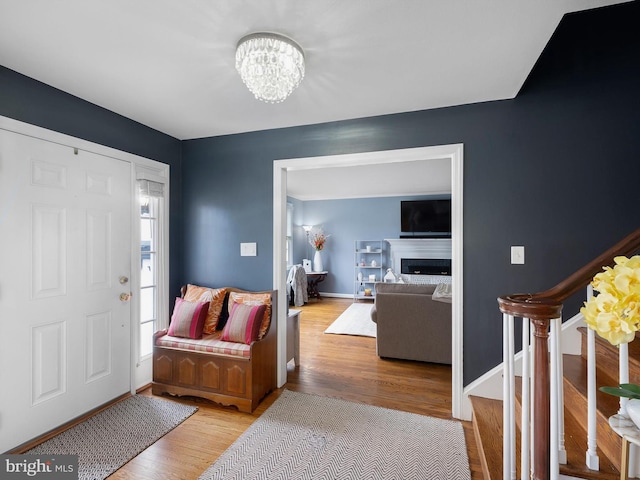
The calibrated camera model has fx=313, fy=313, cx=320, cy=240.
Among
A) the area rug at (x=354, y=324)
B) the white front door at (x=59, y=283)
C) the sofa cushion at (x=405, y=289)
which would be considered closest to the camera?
the white front door at (x=59, y=283)

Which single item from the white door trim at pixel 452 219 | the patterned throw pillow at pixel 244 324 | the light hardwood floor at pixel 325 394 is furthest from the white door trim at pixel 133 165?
the white door trim at pixel 452 219

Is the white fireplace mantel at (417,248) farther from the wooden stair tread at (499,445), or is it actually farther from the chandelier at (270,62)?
the chandelier at (270,62)

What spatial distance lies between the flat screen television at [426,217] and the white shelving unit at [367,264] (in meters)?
0.80

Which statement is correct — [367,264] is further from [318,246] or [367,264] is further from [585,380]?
[585,380]

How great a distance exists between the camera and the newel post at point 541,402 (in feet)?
3.84

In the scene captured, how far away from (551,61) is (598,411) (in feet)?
7.27

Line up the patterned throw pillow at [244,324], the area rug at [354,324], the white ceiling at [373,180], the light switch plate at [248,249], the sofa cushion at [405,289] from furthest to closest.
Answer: the white ceiling at [373,180] → the area rug at [354,324] → the sofa cushion at [405,289] → the light switch plate at [248,249] → the patterned throw pillow at [244,324]

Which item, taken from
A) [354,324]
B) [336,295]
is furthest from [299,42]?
[336,295]

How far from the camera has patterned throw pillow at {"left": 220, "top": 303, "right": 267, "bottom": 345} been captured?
2529mm

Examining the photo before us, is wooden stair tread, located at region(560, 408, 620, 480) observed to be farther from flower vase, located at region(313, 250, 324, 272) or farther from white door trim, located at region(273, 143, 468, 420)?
flower vase, located at region(313, 250, 324, 272)

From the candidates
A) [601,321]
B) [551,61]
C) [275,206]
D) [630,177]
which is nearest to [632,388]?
[601,321]

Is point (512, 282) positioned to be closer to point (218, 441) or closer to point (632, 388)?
point (632, 388)

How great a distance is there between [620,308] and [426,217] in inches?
256

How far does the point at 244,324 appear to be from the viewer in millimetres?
2551
